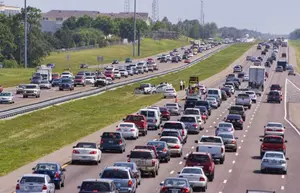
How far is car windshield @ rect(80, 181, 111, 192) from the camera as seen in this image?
109ft

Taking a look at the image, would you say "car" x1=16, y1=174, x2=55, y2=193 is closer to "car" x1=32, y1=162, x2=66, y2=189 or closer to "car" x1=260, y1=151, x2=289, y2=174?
"car" x1=32, y1=162, x2=66, y2=189

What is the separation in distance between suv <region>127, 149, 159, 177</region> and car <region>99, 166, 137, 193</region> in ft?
20.5

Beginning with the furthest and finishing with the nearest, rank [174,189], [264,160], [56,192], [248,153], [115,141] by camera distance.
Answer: [248,153]
[115,141]
[264,160]
[56,192]
[174,189]

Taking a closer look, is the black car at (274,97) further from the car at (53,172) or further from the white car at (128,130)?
the car at (53,172)

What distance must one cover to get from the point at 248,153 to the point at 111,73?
80.2 meters

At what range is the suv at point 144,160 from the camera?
147ft

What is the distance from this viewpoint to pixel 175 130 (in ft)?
197

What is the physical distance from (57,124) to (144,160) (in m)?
30.0

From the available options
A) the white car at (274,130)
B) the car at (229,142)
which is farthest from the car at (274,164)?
the white car at (274,130)

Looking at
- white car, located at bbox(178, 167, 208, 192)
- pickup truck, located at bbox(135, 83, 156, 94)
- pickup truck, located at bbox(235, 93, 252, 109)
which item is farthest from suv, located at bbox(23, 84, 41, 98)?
white car, located at bbox(178, 167, 208, 192)

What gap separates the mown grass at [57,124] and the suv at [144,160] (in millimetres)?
6307

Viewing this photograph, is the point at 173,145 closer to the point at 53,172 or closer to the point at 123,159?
the point at 123,159

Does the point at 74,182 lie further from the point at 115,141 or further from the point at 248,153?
the point at 248,153

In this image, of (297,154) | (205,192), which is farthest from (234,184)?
(297,154)
